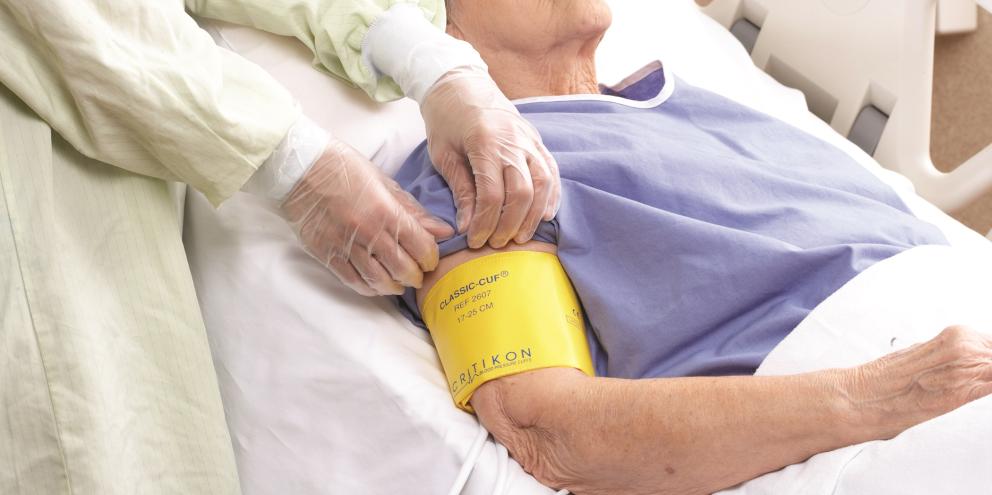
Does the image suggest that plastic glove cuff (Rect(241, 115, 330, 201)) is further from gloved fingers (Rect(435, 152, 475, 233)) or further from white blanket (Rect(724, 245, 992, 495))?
white blanket (Rect(724, 245, 992, 495))

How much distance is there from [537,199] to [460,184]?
0.37 ft

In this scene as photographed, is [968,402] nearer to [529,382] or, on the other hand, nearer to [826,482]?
[826,482]

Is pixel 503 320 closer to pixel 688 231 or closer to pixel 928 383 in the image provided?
pixel 688 231

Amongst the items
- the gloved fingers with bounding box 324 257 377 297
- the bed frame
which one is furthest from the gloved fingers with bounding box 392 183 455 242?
the bed frame

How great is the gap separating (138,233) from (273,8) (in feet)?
1.56

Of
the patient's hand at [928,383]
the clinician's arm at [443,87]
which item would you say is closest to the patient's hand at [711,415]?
the patient's hand at [928,383]

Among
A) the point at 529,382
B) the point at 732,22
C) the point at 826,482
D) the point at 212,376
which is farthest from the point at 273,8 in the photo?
the point at 732,22

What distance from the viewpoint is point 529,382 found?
47.1 inches

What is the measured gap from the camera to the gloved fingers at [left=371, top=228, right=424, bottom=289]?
1258mm

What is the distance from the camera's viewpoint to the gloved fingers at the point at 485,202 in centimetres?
124

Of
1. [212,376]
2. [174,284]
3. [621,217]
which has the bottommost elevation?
[212,376]

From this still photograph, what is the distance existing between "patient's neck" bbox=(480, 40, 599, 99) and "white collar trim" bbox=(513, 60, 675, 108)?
29mm

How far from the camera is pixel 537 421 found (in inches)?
46.7

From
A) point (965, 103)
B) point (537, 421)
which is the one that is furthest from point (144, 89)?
point (965, 103)
